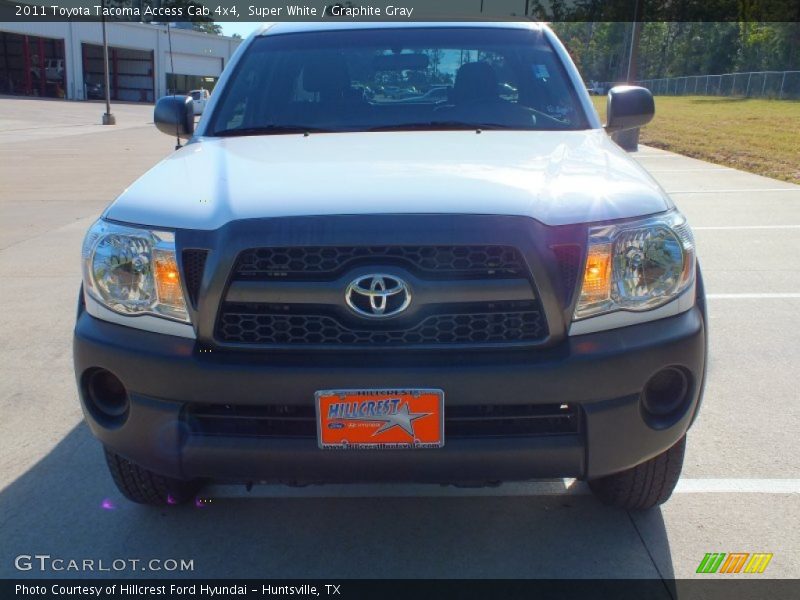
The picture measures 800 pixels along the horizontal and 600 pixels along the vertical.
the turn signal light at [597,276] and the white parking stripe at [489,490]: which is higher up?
the turn signal light at [597,276]

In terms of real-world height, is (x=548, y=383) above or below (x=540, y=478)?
above

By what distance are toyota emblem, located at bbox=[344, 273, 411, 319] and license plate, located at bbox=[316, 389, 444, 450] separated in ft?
0.72

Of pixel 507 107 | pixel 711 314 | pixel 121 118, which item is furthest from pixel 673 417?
pixel 121 118

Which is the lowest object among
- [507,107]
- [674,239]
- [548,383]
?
[548,383]

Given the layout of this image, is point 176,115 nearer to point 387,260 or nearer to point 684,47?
point 387,260

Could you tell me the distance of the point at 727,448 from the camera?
3350 millimetres

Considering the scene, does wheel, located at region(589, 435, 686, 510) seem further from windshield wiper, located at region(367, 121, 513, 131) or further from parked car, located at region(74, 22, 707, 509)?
windshield wiper, located at region(367, 121, 513, 131)

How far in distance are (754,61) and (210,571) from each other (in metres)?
67.3

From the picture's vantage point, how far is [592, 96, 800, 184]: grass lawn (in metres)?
14.0

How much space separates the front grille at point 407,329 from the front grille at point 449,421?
0.19m

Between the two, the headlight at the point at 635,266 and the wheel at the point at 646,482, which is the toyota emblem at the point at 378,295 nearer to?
the headlight at the point at 635,266

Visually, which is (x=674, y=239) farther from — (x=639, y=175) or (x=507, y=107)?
(x=507, y=107)

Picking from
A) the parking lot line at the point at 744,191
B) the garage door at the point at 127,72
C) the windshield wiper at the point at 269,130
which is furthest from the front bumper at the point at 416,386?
the garage door at the point at 127,72

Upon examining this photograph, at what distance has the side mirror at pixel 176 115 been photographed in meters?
3.89
